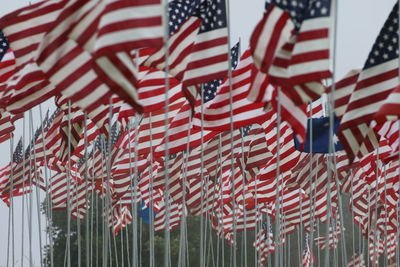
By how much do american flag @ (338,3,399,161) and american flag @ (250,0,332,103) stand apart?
3.63 feet

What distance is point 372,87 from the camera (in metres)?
12.7

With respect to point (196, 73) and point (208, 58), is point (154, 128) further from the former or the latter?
point (196, 73)

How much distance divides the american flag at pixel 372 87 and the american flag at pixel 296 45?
1105mm

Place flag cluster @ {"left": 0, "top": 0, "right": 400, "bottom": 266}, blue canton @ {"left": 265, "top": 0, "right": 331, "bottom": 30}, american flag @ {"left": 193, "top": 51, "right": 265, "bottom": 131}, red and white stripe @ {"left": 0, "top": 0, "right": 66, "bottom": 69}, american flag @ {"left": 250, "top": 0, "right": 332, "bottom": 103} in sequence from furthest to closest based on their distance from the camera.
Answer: american flag @ {"left": 193, "top": 51, "right": 265, "bottom": 131}
red and white stripe @ {"left": 0, "top": 0, "right": 66, "bottom": 69}
blue canton @ {"left": 265, "top": 0, "right": 331, "bottom": 30}
american flag @ {"left": 250, "top": 0, "right": 332, "bottom": 103}
flag cluster @ {"left": 0, "top": 0, "right": 400, "bottom": 266}

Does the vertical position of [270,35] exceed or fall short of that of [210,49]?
it exceeds it

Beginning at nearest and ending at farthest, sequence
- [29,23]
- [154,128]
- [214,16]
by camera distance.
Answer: [29,23]
[214,16]
[154,128]

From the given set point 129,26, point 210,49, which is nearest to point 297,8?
point 129,26

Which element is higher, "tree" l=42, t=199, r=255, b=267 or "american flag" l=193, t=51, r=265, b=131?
"american flag" l=193, t=51, r=265, b=131

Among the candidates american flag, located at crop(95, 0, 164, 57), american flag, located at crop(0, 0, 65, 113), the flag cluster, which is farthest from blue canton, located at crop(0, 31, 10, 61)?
american flag, located at crop(95, 0, 164, 57)

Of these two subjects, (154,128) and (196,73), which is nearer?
(196,73)

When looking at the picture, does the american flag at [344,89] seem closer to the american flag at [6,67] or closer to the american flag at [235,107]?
the american flag at [235,107]

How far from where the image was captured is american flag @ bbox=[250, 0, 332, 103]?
11.2m

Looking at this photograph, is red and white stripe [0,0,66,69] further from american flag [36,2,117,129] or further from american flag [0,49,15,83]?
american flag [0,49,15,83]

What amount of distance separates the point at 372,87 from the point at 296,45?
1.76 m
